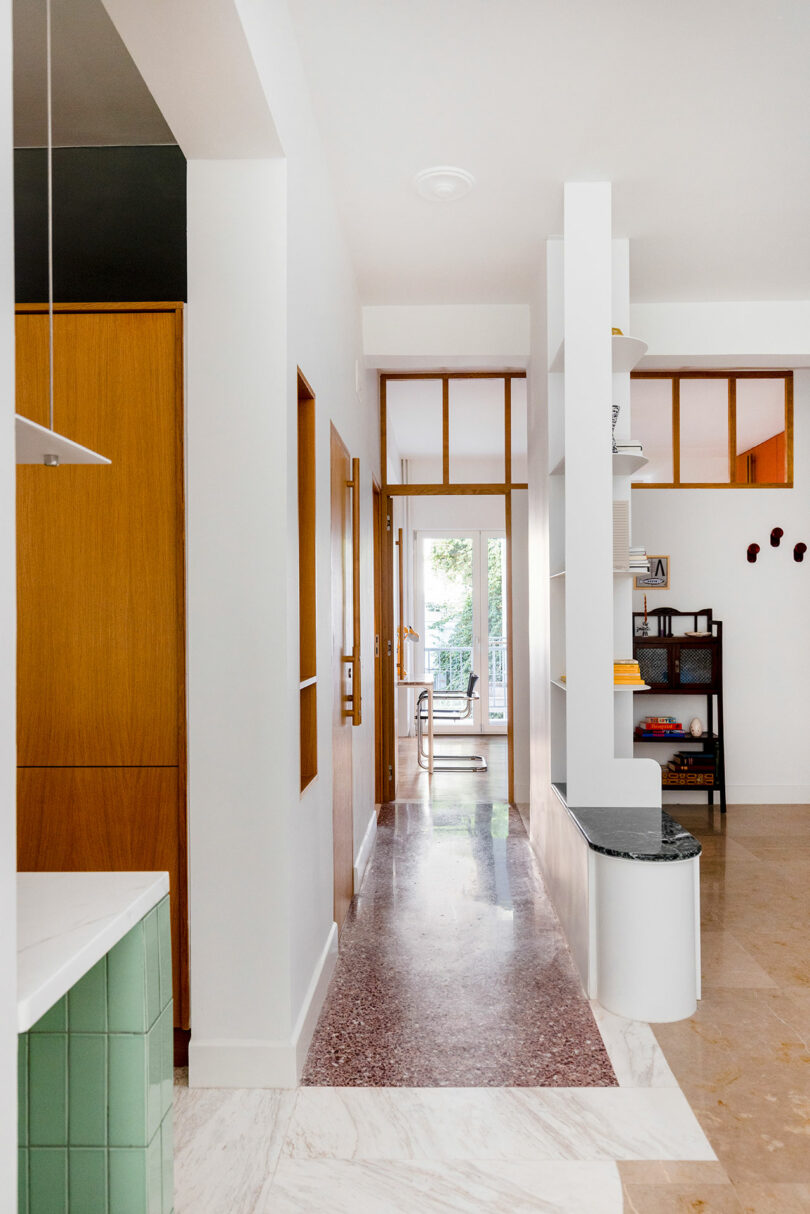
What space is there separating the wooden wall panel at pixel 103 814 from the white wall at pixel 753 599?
382 cm

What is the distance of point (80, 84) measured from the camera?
8.36 ft

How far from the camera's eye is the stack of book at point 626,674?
Answer: 11.1 feet

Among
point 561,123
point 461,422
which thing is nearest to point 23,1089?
point 561,123

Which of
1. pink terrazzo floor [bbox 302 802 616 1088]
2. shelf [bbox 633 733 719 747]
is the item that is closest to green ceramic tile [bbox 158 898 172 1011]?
pink terrazzo floor [bbox 302 802 616 1088]

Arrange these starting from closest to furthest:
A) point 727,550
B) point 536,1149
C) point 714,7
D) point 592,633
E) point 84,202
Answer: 1. point 536,1149
2. point 714,7
3. point 84,202
4. point 592,633
5. point 727,550

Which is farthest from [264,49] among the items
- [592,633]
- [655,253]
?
[655,253]

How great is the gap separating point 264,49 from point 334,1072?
2.63m

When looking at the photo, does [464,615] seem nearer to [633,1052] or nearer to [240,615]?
[633,1052]

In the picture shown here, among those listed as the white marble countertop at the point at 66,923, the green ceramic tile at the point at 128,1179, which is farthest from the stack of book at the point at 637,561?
the green ceramic tile at the point at 128,1179

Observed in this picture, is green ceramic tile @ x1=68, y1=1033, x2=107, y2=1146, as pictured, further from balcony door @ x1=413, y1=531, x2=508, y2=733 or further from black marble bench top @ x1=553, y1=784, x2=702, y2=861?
balcony door @ x1=413, y1=531, x2=508, y2=733

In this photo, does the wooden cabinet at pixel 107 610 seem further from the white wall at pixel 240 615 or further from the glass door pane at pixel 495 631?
the glass door pane at pixel 495 631

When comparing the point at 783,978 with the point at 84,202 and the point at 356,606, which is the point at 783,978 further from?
Result: the point at 84,202

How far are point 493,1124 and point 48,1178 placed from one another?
1.21 m

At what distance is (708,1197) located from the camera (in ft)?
5.89
